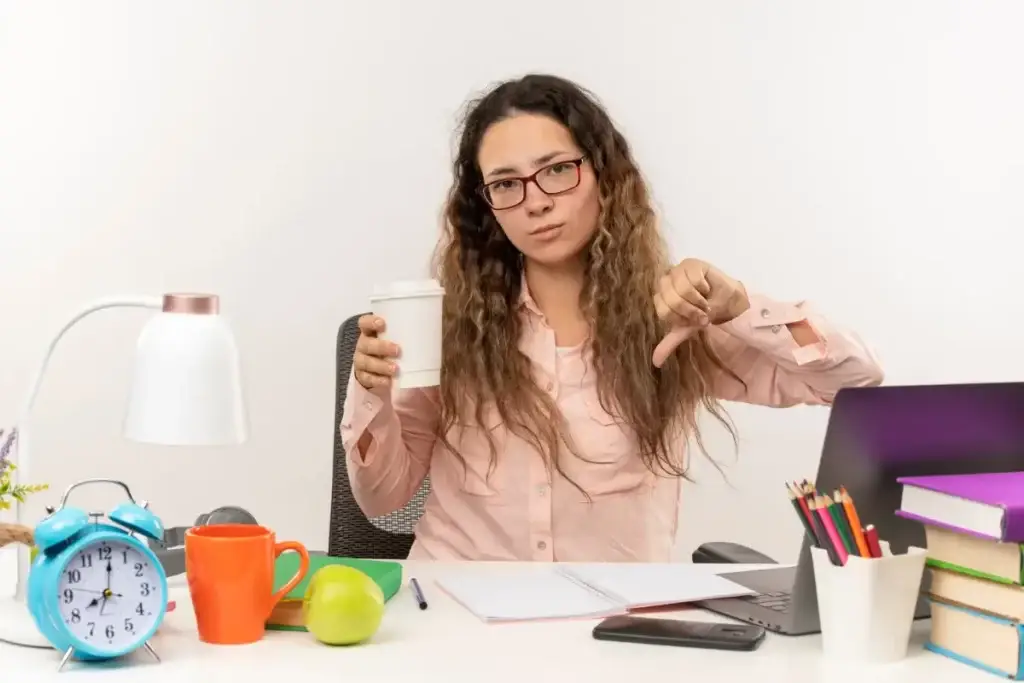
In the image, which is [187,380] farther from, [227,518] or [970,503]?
[970,503]

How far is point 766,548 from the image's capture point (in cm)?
262

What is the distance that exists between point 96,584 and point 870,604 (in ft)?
2.40

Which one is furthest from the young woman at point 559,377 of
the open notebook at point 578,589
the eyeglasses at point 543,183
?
the open notebook at point 578,589

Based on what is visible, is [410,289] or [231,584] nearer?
[231,584]

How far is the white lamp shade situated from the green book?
0.21 m

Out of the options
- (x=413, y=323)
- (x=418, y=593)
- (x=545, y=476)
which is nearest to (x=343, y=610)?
(x=418, y=593)

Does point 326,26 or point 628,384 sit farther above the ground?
point 326,26

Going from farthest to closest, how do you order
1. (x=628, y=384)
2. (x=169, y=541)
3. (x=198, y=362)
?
(x=628, y=384)
(x=169, y=541)
(x=198, y=362)

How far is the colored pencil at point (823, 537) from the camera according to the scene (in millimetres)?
1080

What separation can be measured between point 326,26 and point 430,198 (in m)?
0.44

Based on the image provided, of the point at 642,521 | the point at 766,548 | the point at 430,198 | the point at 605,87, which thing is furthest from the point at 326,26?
the point at 766,548

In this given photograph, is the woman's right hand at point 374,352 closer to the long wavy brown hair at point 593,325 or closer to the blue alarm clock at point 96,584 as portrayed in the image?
the blue alarm clock at point 96,584

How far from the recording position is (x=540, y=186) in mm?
1787

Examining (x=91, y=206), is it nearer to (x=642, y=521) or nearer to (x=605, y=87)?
(x=605, y=87)
